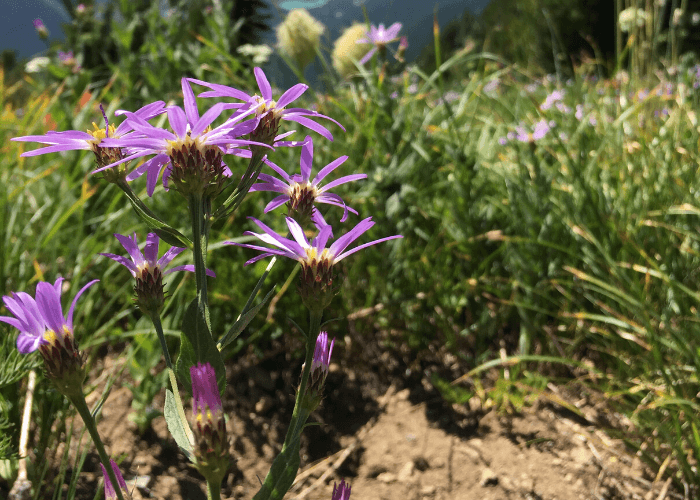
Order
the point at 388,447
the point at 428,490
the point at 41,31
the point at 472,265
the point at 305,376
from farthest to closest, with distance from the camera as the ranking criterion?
the point at 41,31
the point at 472,265
the point at 388,447
the point at 428,490
the point at 305,376

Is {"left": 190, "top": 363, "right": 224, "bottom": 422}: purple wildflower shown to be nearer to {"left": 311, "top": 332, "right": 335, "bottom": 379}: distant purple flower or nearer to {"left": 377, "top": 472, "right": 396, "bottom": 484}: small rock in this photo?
{"left": 311, "top": 332, "right": 335, "bottom": 379}: distant purple flower

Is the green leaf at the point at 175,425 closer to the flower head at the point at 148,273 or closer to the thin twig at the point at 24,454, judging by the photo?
the flower head at the point at 148,273

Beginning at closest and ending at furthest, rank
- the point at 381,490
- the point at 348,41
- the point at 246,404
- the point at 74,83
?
1. the point at 381,490
2. the point at 246,404
3. the point at 74,83
4. the point at 348,41

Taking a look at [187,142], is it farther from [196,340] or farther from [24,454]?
[24,454]

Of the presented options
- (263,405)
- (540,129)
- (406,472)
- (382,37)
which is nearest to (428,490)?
(406,472)

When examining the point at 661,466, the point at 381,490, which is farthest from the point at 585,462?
the point at 381,490

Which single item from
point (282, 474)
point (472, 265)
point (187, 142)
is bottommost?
point (472, 265)

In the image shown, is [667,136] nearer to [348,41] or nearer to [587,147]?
[587,147]

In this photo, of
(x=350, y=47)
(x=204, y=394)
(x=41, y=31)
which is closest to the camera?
(x=204, y=394)
